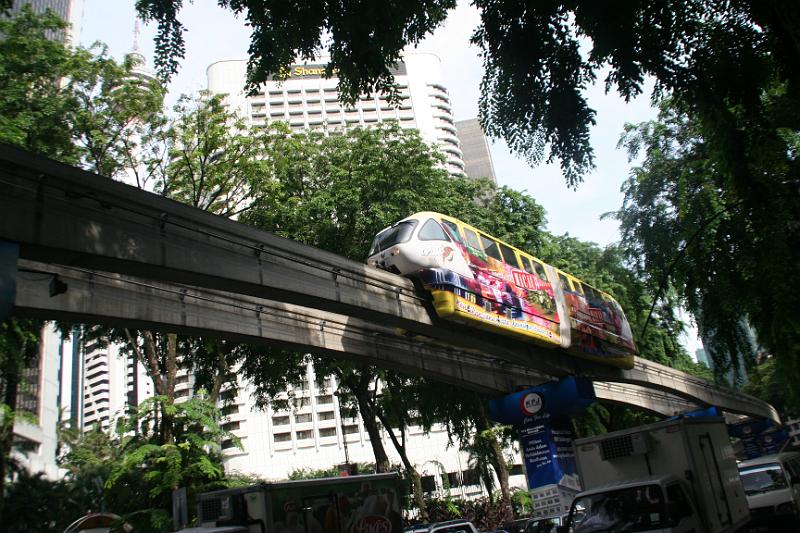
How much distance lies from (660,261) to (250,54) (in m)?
8.55

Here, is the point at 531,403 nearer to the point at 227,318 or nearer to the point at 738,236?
the point at 227,318

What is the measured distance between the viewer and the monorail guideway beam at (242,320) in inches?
482

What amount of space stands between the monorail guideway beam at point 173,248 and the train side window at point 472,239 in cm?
216

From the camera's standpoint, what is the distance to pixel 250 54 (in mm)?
6426

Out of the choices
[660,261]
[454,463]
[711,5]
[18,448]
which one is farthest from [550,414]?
[454,463]

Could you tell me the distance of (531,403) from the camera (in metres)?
21.4

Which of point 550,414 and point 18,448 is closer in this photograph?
point 550,414

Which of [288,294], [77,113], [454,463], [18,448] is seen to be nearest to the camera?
[288,294]

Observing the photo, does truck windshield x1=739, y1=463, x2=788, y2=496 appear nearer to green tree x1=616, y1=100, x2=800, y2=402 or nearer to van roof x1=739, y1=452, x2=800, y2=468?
van roof x1=739, y1=452, x2=800, y2=468

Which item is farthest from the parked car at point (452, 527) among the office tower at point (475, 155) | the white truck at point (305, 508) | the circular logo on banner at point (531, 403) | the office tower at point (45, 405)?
the office tower at point (475, 155)

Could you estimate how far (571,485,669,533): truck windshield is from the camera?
28.9 ft

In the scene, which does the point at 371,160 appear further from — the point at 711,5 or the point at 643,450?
the point at 711,5

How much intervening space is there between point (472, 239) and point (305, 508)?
833cm

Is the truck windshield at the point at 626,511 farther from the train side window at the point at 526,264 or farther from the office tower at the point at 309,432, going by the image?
the office tower at the point at 309,432
